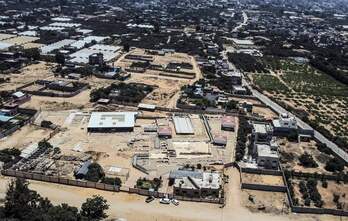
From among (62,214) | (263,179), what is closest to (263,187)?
(263,179)

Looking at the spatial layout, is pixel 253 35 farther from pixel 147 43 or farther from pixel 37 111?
pixel 37 111

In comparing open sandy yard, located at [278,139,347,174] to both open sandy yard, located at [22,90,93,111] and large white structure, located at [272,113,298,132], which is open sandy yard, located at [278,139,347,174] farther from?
open sandy yard, located at [22,90,93,111]

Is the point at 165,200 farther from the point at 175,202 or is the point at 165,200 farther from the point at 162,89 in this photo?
the point at 162,89

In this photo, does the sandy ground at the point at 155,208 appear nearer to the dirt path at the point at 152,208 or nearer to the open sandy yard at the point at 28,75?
the dirt path at the point at 152,208

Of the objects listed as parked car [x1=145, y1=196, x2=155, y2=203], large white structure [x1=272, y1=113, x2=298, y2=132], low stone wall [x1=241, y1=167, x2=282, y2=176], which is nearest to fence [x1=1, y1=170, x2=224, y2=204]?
parked car [x1=145, y1=196, x2=155, y2=203]

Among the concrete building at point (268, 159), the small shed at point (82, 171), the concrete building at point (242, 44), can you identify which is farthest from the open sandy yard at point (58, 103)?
the concrete building at point (242, 44)

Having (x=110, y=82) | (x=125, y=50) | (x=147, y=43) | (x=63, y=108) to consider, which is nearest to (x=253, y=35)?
(x=147, y=43)

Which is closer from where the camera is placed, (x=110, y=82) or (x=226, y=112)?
(x=226, y=112)
